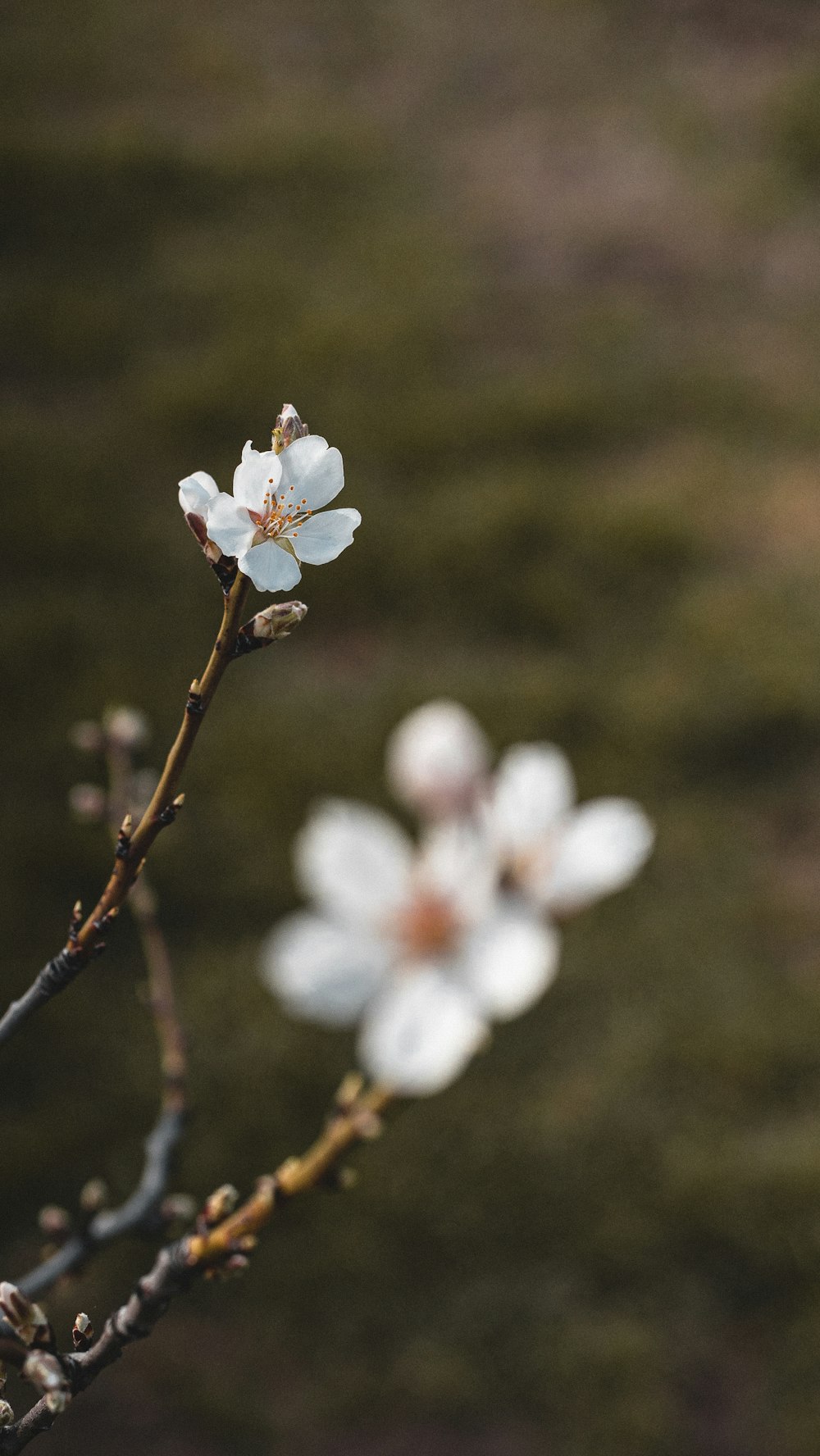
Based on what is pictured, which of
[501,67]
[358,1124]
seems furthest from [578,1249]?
[501,67]

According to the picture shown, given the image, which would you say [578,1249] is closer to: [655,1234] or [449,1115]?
[655,1234]

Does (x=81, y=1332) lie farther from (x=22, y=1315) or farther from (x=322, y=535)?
(x=322, y=535)

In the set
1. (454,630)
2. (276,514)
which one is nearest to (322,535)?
(276,514)


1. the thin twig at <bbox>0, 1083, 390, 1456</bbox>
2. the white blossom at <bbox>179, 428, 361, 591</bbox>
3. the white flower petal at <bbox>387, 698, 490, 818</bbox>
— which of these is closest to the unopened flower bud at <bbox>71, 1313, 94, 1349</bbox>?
the thin twig at <bbox>0, 1083, 390, 1456</bbox>

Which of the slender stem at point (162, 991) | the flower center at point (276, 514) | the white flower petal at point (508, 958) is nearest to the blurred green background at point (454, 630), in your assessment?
the slender stem at point (162, 991)

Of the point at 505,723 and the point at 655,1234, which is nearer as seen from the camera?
the point at 655,1234

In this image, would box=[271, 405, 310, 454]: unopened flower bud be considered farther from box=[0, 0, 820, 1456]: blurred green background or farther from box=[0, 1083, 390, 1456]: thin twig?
box=[0, 0, 820, 1456]: blurred green background

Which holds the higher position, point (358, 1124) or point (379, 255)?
point (379, 255)
